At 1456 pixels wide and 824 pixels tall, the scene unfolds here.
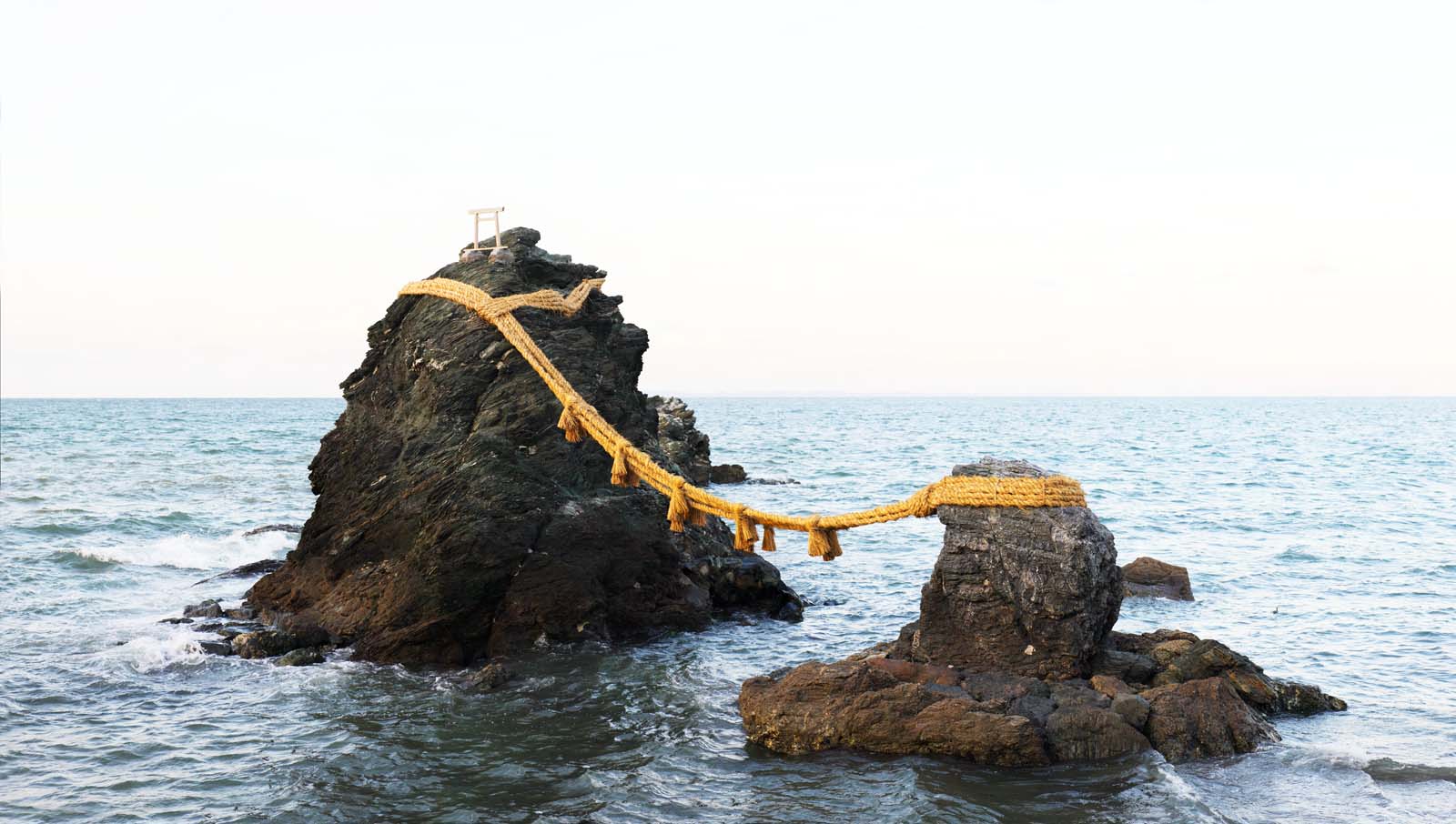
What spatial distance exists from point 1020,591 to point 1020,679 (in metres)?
0.78

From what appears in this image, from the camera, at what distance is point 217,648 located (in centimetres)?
1309

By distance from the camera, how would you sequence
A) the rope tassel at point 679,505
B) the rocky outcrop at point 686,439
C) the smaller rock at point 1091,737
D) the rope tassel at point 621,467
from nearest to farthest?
the smaller rock at point 1091,737 < the rope tassel at point 679,505 < the rope tassel at point 621,467 < the rocky outcrop at point 686,439

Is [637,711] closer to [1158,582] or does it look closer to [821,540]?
[821,540]

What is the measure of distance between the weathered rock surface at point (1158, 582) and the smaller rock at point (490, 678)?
9.82m

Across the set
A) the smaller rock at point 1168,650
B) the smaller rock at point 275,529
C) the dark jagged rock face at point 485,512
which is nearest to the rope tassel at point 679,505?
the dark jagged rock face at point 485,512

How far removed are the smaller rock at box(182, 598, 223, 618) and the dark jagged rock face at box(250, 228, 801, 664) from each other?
1.67ft

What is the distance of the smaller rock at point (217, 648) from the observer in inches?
512

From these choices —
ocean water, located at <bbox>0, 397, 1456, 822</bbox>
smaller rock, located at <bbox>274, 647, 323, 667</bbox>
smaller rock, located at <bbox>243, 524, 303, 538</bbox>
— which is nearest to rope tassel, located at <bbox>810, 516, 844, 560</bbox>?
ocean water, located at <bbox>0, 397, 1456, 822</bbox>

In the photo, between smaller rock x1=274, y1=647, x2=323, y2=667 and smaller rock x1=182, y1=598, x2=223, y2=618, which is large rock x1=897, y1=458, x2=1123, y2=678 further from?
smaller rock x1=182, y1=598, x2=223, y2=618

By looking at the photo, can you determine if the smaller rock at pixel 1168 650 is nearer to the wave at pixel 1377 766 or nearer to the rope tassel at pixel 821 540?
the wave at pixel 1377 766

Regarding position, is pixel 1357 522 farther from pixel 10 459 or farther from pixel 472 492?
pixel 10 459

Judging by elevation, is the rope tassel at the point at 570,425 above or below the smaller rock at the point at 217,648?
above

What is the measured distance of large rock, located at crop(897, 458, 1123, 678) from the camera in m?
9.86

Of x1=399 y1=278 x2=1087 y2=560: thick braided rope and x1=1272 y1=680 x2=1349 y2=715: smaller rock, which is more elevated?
x1=399 y1=278 x2=1087 y2=560: thick braided rope
